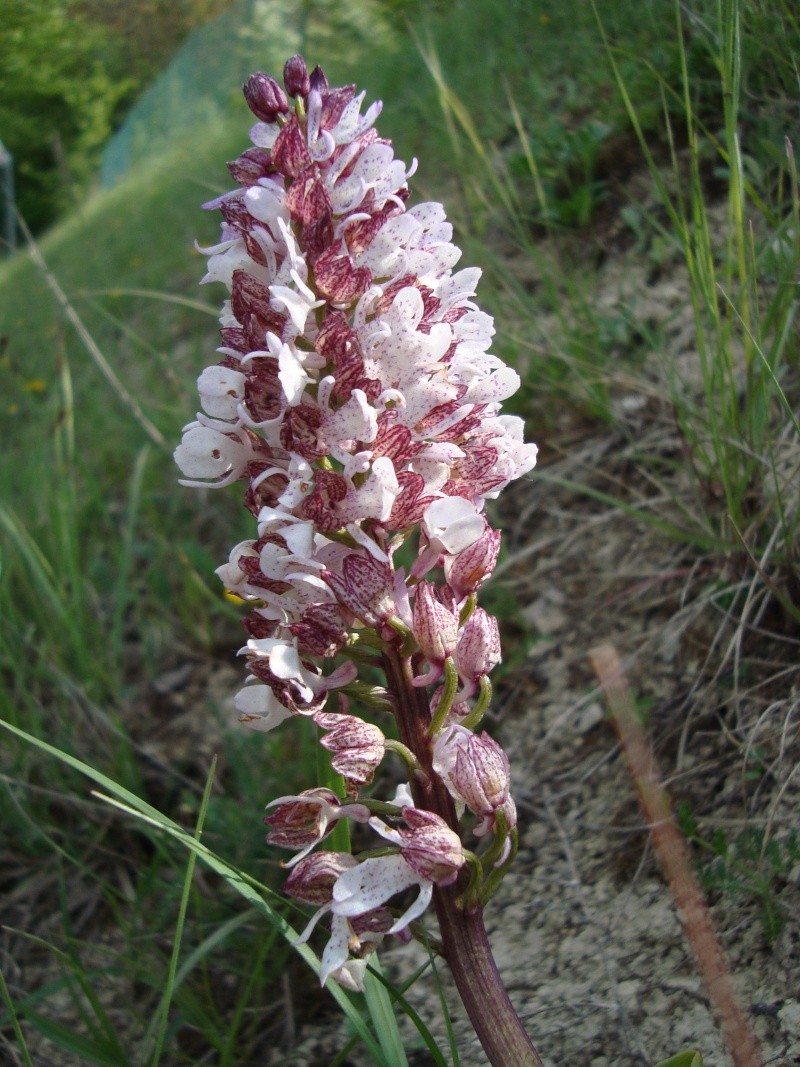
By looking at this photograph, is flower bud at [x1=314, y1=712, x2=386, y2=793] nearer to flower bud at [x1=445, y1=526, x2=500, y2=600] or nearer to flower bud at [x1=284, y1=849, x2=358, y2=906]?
flower bud at [x1=284, y1=849, x2=358, y2=906]

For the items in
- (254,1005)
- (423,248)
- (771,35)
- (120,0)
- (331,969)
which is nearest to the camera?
(331,969)

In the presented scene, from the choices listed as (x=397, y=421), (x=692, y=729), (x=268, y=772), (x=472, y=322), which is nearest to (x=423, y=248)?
(x=472, y=322)

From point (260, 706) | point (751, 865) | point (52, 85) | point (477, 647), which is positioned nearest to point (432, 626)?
point (477, 647)

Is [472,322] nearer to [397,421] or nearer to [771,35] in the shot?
[397,421]

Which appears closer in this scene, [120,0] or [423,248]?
[423,248]

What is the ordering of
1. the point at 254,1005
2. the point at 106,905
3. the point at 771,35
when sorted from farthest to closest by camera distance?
the point at 106,905, the point at 771,35, the point at 254,1005

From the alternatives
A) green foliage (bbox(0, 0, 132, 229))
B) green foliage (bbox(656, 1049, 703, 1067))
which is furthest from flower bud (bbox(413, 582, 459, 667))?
green foliage (bbox(0, 0, 132, 229))

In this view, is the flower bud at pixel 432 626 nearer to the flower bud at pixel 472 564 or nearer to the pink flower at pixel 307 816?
the flower bud at pixel 472 564
